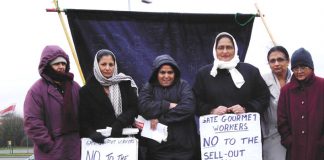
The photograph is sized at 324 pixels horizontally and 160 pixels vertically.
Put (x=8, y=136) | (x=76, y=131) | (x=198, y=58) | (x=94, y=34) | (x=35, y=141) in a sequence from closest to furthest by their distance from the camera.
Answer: (x=35, y=141) < (x=76, y=131) < (x=94, y=34) < (x=198, y=58) < (x=8, y=136)

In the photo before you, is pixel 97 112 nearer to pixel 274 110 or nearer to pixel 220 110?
pixel 220 110

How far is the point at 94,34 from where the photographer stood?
6.51 m

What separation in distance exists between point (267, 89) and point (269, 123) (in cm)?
44

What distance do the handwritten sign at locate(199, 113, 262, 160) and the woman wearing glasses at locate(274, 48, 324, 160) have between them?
0.97 ft

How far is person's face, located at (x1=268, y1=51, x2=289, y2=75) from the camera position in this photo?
5.21 m

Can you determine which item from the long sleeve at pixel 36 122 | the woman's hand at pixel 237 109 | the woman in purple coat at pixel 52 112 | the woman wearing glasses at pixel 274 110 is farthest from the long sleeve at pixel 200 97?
the long sleeve at pixel 36 122

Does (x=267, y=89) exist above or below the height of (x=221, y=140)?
above

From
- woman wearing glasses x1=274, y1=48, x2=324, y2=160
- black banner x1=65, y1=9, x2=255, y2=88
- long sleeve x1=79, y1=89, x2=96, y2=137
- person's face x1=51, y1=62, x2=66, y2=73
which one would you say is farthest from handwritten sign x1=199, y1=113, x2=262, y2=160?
black banner x1=65, y1=9, x2=255, y2=88

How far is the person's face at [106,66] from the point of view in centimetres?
501

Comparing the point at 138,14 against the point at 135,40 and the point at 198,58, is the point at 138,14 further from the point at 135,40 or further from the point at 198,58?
the point at 198,58

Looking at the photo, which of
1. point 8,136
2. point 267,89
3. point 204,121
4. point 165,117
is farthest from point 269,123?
point 8,136

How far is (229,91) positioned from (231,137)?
1.69 ft

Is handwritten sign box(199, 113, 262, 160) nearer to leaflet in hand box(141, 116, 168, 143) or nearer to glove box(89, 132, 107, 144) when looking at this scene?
leaflet in hand box(141, 116, 168, 143)

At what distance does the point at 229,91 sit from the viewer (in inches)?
193
